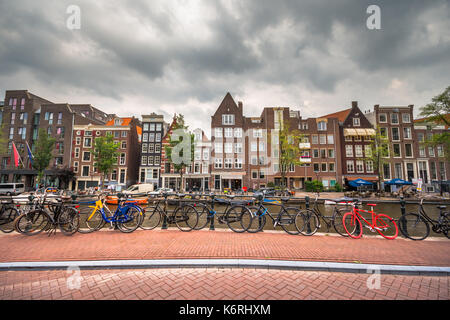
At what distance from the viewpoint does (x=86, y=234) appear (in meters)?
6.14

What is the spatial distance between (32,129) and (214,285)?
60941mm

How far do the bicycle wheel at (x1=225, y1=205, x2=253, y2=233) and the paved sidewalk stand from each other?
15.9 inches

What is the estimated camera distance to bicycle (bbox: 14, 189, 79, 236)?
604cm

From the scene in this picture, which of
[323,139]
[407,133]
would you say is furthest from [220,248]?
[407,133]

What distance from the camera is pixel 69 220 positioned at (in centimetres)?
615

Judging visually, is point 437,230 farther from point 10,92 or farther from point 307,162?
point 10,92

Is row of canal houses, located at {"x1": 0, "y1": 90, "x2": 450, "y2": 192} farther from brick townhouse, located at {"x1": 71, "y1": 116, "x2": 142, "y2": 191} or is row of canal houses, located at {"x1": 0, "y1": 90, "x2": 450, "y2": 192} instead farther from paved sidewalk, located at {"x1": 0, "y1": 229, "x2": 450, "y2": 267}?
paved sidewalk, located at {"x1": 0, "y1": 229, "x2": 450, "y2": 267}

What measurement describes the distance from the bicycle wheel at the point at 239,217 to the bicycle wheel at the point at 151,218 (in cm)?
260

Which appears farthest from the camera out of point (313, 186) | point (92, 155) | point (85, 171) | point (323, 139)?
point (85, 171)

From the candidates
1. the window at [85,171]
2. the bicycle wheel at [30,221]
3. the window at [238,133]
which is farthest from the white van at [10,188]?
the window at [238,133]

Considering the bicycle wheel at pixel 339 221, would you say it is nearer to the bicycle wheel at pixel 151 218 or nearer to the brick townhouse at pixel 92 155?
the bicycle wheel at pixel 151 218

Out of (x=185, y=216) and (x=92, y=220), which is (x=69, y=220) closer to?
(x=92, y=220)

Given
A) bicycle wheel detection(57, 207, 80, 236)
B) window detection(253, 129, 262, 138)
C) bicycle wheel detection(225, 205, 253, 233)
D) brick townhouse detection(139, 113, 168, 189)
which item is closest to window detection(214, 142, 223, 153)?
window detection(253, 129, 262, 138)
